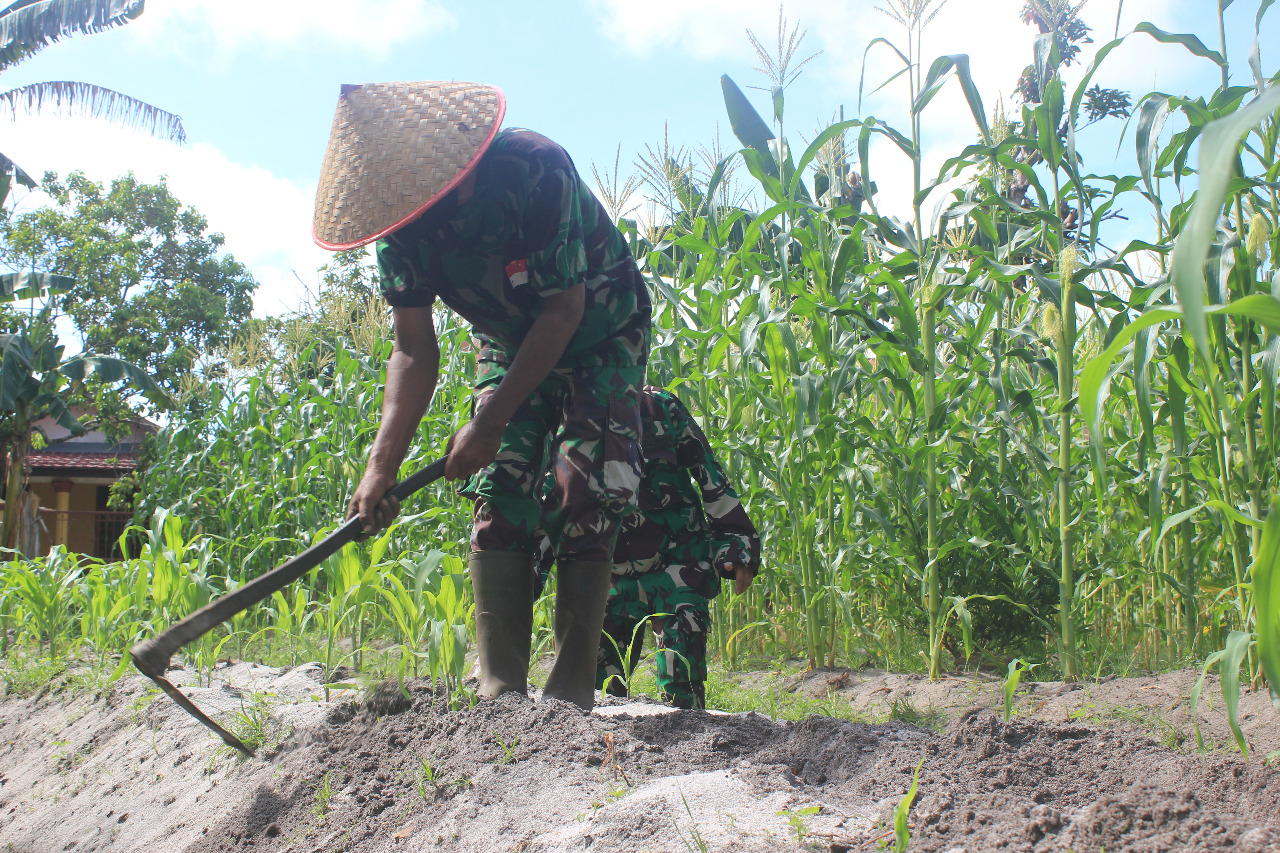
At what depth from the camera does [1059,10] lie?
2963 mm

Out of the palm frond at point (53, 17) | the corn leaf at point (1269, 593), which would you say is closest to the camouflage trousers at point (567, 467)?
the corn leaf at point (1269, 593)

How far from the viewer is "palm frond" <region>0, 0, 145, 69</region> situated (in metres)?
9.73

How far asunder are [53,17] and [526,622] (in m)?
11.5

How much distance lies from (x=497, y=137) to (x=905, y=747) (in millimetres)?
1575

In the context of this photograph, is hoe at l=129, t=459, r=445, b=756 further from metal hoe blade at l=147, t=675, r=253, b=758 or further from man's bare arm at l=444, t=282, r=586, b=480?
man's bare arm at l=444, t=282, r=586, b=480

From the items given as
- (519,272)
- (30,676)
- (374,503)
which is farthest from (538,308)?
(30,676)

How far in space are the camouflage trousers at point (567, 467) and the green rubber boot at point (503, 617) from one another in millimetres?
45

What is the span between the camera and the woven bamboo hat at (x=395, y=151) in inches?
70.0

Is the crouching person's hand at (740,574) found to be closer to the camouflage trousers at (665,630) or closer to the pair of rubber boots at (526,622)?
the camouflage trousers at (665,630)

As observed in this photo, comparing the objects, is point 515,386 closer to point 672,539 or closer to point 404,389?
point 404,389

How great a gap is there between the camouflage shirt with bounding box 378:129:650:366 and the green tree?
58.2 feet

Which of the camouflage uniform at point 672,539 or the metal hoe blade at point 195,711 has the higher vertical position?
the camouflage uniform at point 672,539

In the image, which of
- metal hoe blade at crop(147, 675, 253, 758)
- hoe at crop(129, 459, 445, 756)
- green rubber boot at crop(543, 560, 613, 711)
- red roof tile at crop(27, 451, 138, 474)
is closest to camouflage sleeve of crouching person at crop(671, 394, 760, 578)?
green rubber boot at crop(543, 560, 613, 711)

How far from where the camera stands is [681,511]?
8.90 ft
